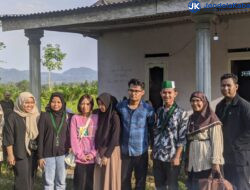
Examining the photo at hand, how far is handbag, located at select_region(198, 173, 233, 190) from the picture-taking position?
4435 millimetres

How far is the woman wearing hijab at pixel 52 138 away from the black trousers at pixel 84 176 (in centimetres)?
25

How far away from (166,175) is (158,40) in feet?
19.8

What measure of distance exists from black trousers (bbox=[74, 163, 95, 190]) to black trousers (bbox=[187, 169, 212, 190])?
48.8 inches

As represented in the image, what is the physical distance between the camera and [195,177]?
476cm

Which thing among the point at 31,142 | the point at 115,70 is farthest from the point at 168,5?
the point at 115,70

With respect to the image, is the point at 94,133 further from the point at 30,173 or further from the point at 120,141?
the point at 30,173

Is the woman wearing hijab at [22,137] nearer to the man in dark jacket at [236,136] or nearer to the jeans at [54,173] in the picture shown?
the jeans at [54,173]

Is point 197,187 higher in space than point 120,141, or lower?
lower

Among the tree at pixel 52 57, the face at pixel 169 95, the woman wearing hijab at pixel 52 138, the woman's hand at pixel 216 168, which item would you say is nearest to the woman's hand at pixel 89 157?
the woman wearing hijab at pixel 52 138

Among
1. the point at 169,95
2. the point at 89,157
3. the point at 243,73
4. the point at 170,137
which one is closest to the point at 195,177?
the point at 170,137

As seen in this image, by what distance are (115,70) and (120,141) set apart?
6.37 m

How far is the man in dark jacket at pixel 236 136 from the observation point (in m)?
4.54

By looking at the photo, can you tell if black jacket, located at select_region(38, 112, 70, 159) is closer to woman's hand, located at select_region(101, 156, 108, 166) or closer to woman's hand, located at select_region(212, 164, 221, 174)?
woman's hand, located at select_region(101, 156, 108, 166)

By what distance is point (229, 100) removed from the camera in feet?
15.4
